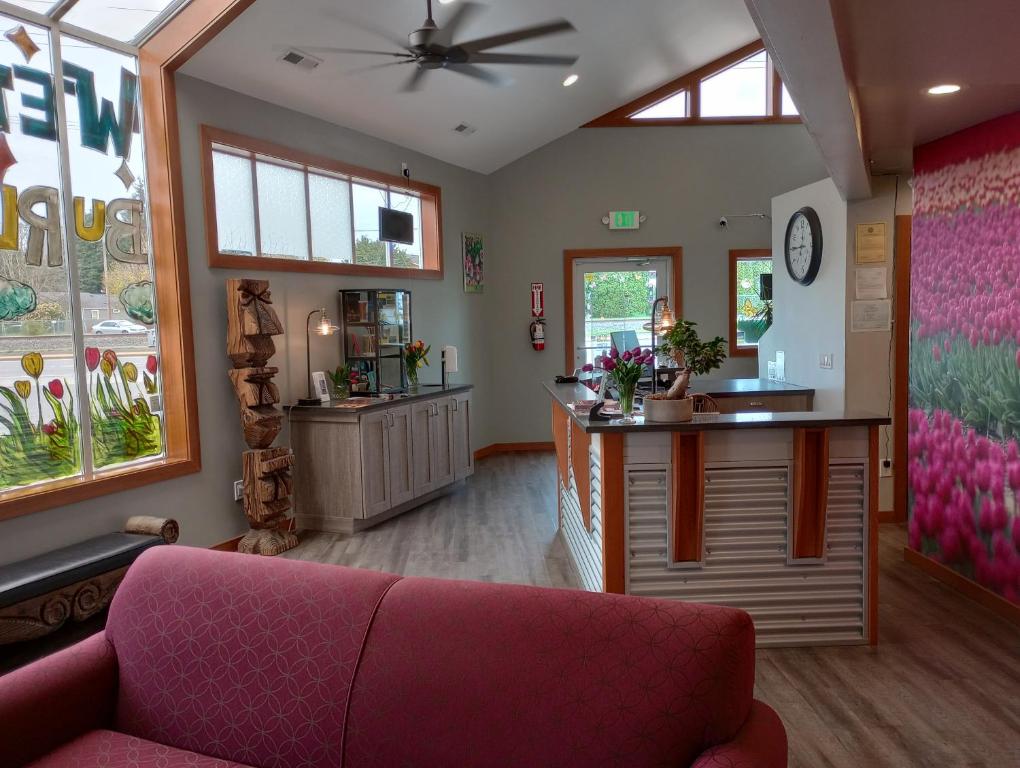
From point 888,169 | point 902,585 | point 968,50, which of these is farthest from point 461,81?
point 902,585

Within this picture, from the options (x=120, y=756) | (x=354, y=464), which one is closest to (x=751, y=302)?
(x=354, y=464)

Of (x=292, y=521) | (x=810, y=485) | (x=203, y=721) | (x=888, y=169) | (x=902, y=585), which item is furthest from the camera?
(x=292, y=521)

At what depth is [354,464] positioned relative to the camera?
523cm

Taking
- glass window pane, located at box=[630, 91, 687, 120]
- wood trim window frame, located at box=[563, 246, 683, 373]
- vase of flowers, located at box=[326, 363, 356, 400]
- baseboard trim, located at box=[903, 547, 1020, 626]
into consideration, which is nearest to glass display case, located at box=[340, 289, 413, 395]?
vase of flowers, located at box=[326, 363, 356, 400]

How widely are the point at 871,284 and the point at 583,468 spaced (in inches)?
98.7

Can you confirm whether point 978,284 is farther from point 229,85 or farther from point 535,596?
point 229,85

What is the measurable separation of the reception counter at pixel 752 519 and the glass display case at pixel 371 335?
9.72 feet

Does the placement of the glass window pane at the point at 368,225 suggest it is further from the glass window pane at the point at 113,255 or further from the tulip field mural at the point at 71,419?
the tulip field mural at the point at 71,419

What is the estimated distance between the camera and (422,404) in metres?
5.94

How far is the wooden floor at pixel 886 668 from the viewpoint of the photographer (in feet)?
8.20

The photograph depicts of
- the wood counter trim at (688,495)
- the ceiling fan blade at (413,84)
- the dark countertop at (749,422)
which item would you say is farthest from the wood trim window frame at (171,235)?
the wood counter trim at (688,495)

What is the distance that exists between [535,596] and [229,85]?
14.2 ft

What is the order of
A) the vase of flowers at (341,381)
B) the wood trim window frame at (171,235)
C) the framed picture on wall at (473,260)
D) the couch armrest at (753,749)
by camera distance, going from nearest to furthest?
the couch armrest at (753,749), the wood trim window frame at (171,235), the vase of flowers at (341,381), the framed picture on wall at (473,260)

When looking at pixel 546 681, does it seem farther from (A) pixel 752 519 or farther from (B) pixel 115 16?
(B) pixel 115 16
